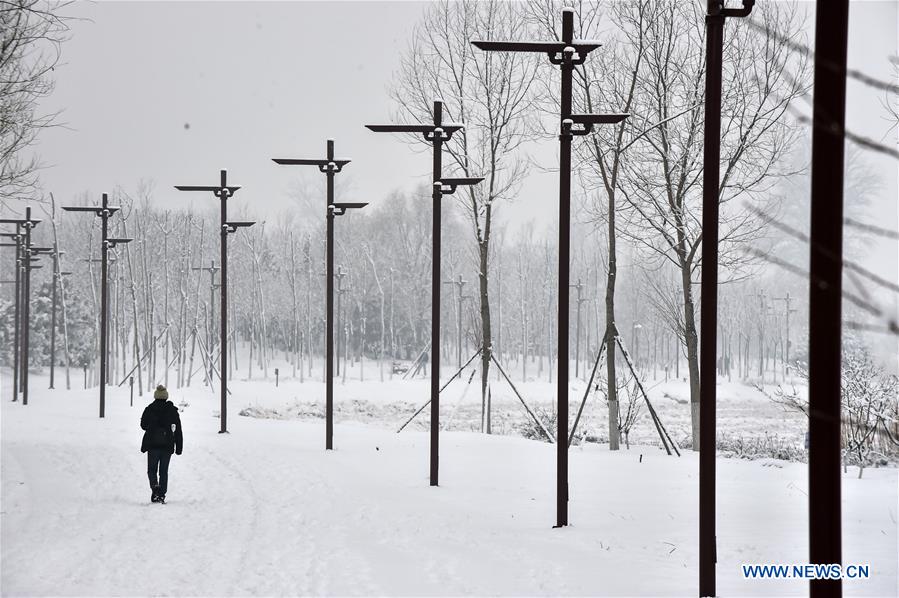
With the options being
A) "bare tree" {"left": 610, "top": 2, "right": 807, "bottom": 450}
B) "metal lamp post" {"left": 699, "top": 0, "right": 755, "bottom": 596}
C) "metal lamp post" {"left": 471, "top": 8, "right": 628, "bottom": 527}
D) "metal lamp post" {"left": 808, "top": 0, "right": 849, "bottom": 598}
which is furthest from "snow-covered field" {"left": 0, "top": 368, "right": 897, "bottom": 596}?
"bare tree" {"left": 610, "top": 2, "right": 807, "bottom": 450}

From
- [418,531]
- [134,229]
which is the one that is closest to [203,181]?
[134,229]

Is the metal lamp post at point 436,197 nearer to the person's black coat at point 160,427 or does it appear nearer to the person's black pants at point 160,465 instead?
the person's black coat at point 160,427

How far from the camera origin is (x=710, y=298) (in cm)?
745

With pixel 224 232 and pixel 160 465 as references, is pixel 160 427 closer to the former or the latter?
pixel 160 465

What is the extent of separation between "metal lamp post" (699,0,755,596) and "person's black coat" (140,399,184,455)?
327 inches

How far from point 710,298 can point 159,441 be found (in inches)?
348

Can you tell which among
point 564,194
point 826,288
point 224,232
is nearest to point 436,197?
point 564,194

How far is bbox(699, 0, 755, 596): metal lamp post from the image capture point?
7266 millimetres

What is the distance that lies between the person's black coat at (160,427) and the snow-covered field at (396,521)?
0.84 m

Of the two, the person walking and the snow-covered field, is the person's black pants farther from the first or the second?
the snow-covered field

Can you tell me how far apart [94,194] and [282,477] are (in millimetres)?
76009

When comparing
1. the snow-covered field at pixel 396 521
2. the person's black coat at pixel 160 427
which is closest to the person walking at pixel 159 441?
the person's black coat at pixel 160 427

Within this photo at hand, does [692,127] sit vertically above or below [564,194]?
above

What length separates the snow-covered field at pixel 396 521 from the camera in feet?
28.4
